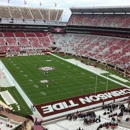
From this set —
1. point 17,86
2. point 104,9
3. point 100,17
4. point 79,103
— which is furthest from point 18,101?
point 100,17

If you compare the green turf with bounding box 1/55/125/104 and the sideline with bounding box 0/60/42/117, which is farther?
the green turf with bounding box 1/55/125/104

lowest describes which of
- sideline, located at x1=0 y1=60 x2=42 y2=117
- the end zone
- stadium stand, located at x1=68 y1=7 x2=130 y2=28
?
the end zone

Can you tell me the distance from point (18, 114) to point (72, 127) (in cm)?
729

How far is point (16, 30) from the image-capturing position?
245 ft

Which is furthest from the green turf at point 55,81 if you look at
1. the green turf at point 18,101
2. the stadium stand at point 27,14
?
the stadium stand at point 27,14

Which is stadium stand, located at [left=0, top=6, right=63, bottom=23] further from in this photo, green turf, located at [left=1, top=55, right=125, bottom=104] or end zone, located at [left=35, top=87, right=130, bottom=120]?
end zone, located at [left=35, top=87, right=130, bottom=120]

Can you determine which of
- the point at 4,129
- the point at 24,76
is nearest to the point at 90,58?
the point at 24,76

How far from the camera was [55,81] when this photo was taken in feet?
114

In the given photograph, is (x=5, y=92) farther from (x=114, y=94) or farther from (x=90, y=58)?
(x=90, y=58)

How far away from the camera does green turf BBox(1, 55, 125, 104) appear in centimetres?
2914

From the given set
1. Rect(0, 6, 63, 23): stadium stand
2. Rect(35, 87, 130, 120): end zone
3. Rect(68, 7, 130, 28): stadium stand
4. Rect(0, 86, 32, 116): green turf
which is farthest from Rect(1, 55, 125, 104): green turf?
Rect(0, 6, 63, 23): stadium stand

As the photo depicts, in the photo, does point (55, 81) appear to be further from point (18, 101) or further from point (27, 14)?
point (27, 14)

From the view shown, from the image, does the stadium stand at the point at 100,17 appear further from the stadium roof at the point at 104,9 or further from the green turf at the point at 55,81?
the green turf at the point at 55,81

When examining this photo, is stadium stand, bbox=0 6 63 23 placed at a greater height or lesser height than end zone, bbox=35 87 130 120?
greater
